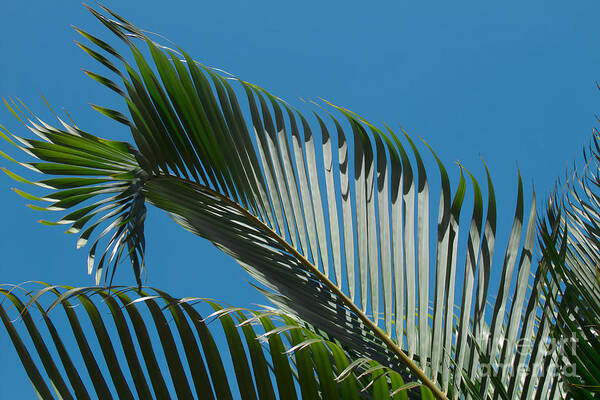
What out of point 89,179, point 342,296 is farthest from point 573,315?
point 89,179

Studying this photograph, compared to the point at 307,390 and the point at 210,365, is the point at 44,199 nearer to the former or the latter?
the point at 210,365

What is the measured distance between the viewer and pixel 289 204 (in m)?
1.51

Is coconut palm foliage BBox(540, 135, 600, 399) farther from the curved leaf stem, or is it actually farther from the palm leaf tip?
the palm leaf tip

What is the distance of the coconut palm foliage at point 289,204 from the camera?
1.27 meters

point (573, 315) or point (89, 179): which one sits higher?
point (89, 179)

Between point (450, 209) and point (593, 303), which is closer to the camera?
point (593, 303)

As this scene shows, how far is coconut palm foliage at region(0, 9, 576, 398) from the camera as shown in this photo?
1272 millimetres

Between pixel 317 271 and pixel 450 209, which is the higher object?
pixel 450 209

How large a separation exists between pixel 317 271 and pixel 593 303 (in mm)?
648

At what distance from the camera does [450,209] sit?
4.31ft

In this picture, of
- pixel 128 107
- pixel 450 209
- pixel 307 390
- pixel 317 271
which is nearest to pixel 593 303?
pixel 450 209

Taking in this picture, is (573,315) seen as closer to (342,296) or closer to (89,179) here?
(342,296)

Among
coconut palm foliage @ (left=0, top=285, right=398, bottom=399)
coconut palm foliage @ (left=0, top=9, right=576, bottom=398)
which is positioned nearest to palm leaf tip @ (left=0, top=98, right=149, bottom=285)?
coconut palm foliage @ (left=0, top=9, right=576, bottom=398)

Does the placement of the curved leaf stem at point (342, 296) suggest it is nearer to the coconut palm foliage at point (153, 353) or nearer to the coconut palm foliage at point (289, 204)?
the coconut palm foliage at point (289, 204)
